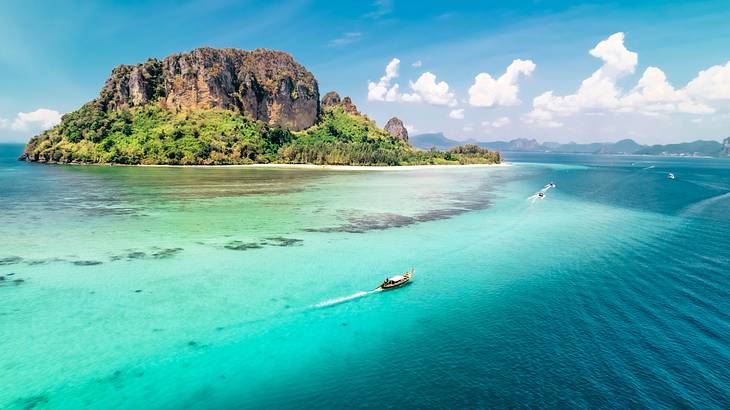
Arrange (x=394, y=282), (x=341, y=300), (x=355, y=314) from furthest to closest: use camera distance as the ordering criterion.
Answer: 1. (x=394, y=282)
2. (x=341, y=300)
3. (x=355, y=314)

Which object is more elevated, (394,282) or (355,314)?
(394,282)

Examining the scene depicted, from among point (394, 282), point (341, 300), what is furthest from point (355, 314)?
point (394, 282)

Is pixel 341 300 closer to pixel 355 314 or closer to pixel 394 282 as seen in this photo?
pixel 355 314

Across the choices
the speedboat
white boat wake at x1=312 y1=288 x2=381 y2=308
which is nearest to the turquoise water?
white boat wake at x1=312 y1=288 x2=381 y2=308

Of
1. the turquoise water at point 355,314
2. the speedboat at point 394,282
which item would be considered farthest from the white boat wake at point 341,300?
the speedboat at point 394,282

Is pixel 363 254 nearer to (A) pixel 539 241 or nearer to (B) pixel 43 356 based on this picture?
(A) pixel 539 241

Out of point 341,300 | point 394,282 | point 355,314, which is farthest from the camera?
point 394,282

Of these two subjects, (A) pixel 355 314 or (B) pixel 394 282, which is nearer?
(A) pixel 355 314

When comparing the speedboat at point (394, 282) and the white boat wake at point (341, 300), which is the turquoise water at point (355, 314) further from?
the speedboat at point (394, 282)

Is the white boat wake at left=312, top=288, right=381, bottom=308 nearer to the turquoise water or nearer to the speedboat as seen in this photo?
the turquoise water
